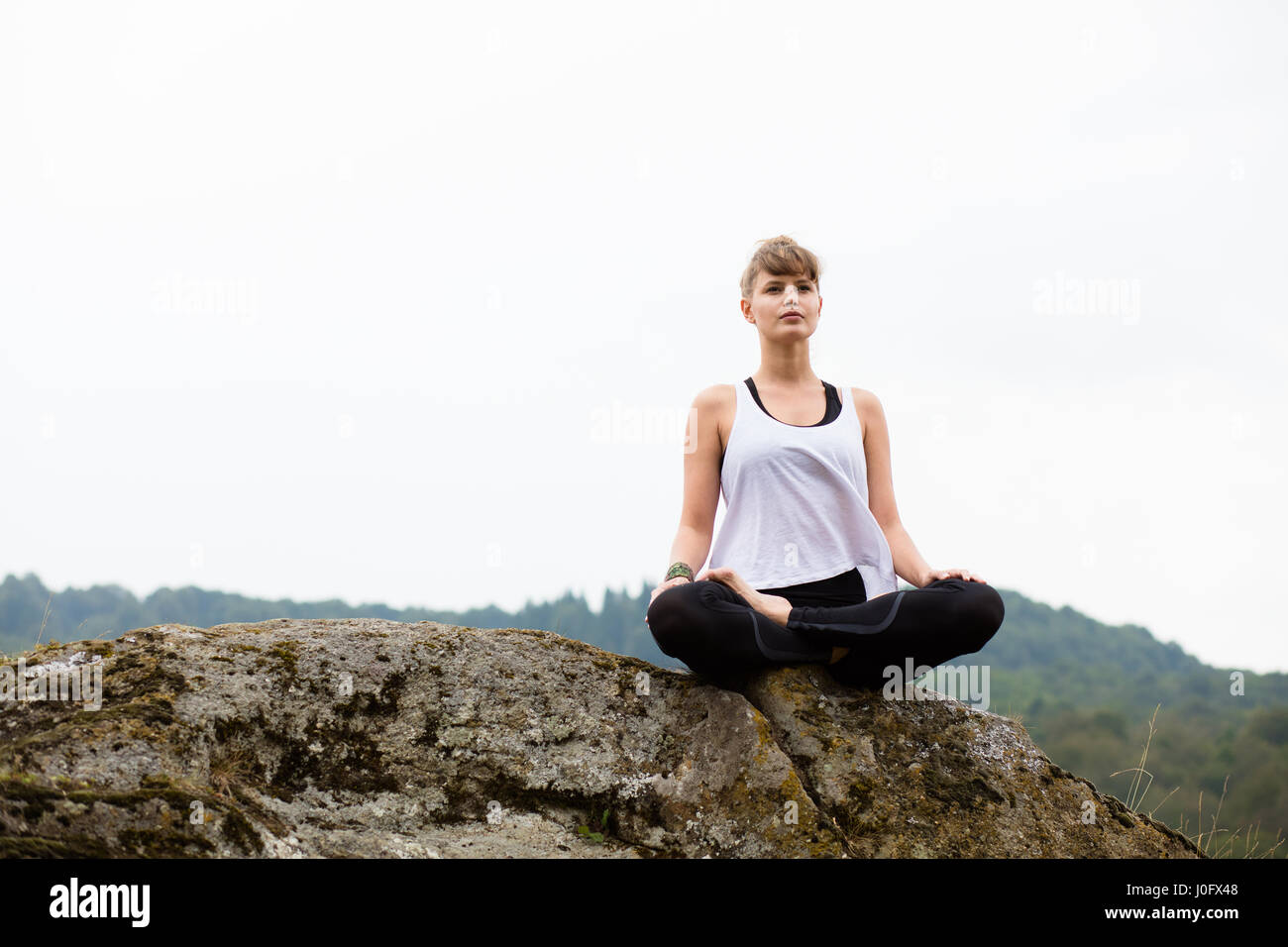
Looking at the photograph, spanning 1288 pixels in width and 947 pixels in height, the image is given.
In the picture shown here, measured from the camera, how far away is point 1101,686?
108 metres

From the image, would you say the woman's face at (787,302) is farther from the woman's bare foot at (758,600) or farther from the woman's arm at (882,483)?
the woman's bare foot at (758,600)

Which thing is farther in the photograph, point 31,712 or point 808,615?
point 808,615

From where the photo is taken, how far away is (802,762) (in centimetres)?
466

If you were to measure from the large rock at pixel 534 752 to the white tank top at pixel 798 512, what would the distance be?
0.59 meters

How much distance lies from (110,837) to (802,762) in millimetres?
2663

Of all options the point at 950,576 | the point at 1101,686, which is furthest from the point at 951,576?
the point at 1101,686

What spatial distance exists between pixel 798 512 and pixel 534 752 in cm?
174

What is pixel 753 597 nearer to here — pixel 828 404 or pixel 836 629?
pixel 836 629

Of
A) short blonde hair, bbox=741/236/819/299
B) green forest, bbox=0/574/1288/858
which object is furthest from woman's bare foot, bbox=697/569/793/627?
green forest, bbox=0/574/1288/858

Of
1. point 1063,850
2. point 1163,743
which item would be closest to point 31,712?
point 1063,850

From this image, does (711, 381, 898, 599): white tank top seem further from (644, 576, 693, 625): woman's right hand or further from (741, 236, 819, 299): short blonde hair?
(741, 236, 819, 299): short blonde hair
